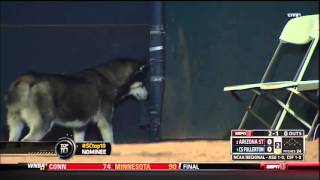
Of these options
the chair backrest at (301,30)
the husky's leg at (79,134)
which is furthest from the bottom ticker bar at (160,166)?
A: the chair backrest at (301,30)

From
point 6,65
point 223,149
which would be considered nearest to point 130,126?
point 223,149

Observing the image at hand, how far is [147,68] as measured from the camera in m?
3.23

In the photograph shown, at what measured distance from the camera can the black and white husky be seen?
3186 millimetres

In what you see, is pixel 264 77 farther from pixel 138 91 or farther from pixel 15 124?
pixel 15 124

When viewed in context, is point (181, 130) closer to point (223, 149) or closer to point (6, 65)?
point (223, 149)

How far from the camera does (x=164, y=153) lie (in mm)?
3223

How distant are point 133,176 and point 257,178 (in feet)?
2.45

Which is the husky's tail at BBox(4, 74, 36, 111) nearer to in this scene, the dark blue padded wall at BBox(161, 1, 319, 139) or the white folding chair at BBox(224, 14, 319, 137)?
the dark blue padded wall at BBox(161, 1, 319, 139)

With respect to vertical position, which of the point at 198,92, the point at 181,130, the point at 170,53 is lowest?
the point at 181,130

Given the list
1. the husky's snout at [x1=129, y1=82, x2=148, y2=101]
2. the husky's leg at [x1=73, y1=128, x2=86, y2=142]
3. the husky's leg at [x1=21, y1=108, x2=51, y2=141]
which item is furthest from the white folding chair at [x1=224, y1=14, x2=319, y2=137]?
the husky's leg at [x1=21, y1=108, x2=51, y2=141]

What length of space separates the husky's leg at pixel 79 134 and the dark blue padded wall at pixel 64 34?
47 mm

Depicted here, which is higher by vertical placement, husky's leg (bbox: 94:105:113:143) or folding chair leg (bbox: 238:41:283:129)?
folding chair leg (bbox: 238:41:283:129)
